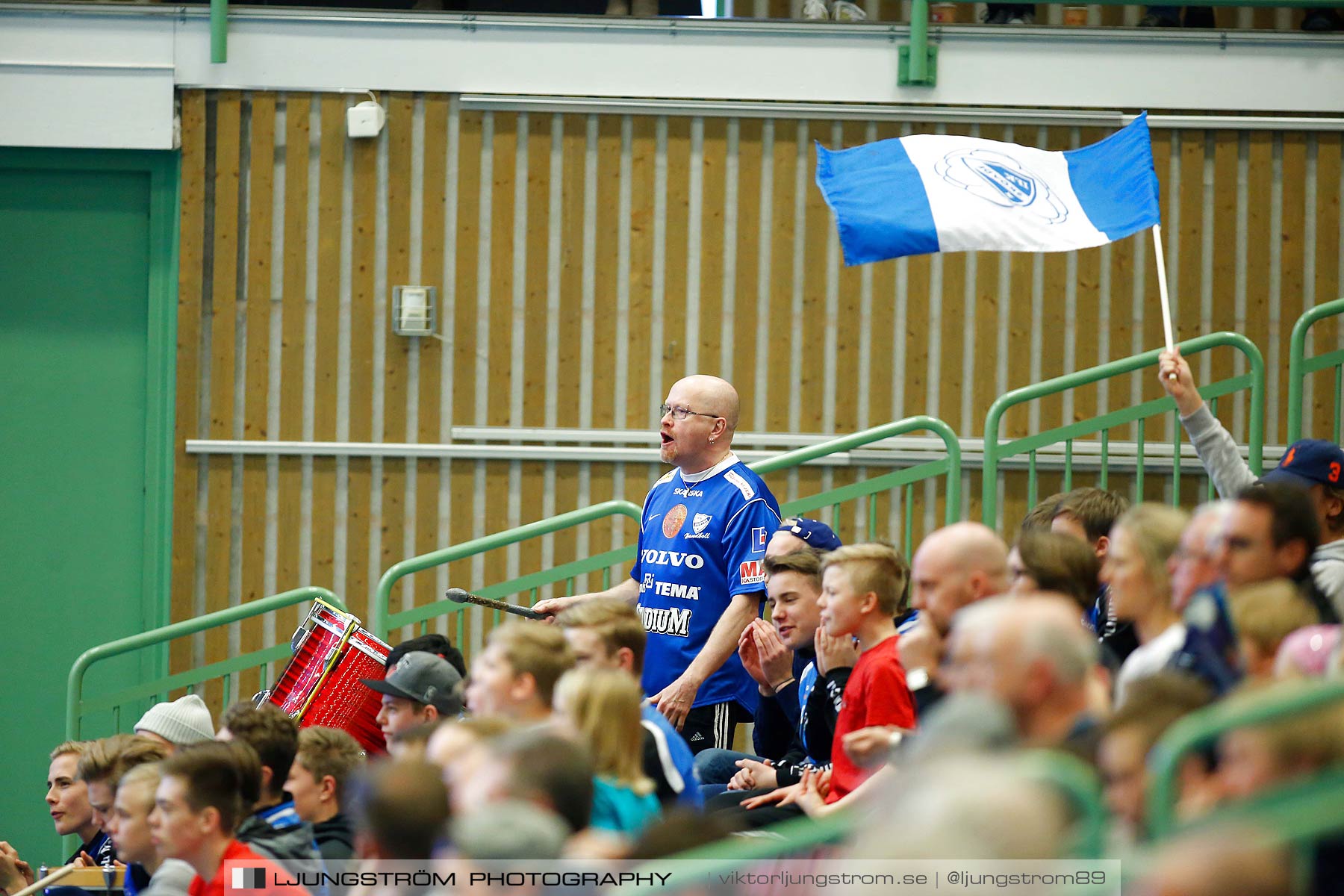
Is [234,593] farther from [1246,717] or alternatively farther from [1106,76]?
[1246,717]

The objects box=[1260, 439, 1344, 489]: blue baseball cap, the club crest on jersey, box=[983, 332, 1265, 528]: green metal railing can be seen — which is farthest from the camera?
box=[983, 332, 1265, 528]: green metal railing

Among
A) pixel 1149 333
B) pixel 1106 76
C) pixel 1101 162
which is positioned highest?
pixel 1106 76

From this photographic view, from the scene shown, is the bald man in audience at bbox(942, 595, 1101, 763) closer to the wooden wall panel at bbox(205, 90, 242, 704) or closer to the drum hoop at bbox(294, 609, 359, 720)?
the drum hoop at bbox(294, 609, 359, 720)

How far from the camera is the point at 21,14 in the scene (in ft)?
25.9

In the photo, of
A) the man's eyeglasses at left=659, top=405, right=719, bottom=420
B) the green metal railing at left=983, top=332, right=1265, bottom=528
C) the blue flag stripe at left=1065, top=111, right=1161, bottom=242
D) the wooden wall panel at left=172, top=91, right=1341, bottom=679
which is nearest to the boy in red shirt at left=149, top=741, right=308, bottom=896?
the man's eyeglasses at left=659, top=405, right=719, bottom=420

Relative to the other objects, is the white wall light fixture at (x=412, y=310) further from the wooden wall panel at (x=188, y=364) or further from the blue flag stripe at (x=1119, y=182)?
the blue flag stripe at (x=1119, y=182)

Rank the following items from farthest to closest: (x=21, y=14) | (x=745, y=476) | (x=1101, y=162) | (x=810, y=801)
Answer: (x=21, y=14) → (x=1101, y=162) → (x=745, y=476) → (x=810, y=801)

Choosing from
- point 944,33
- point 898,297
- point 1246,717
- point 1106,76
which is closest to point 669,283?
point 898,297

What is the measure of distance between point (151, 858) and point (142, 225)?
475 cm

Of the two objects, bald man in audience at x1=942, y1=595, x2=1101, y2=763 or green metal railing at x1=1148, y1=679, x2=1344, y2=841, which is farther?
bald man in audience at x1=942, y1=595, x2=1101, y2=763

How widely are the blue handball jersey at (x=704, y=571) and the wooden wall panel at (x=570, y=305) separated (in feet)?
8.69

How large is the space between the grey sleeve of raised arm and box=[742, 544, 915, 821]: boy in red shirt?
1.46 m

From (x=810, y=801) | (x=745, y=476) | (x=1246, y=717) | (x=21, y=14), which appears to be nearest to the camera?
(x=1246, y=717)

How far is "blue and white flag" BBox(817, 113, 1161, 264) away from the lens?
541 centimetres
